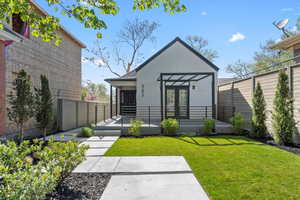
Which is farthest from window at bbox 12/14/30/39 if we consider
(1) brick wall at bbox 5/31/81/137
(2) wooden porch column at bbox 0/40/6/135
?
(2) wooden porch column at bbox 0/40/6/135

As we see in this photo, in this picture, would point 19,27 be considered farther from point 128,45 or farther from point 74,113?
point 128,45

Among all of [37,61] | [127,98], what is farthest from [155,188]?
[127,98]

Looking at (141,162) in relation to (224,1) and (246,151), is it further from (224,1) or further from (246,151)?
(224,1)

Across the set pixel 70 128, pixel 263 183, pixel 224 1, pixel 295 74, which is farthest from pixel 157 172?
pixel 224 1

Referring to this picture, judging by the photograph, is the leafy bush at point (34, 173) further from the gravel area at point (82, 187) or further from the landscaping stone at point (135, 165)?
the landscaping stone at point (135, 165)

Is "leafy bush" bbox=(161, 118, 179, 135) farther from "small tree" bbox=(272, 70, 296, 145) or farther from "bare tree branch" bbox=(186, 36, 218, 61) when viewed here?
"bare tree branch" bbox=(186, 36, 218, 61)

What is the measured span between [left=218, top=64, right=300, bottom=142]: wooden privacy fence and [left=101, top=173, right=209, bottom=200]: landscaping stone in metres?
5.08

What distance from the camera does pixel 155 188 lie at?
119 inches

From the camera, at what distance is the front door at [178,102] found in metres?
12.0

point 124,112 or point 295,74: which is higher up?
point 295,74

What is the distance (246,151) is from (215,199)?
3.25 m

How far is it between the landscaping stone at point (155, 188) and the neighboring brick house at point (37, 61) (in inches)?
230

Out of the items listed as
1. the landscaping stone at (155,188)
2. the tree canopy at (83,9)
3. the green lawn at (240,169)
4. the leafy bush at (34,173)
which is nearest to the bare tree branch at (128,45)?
the green lawn at (240,169)

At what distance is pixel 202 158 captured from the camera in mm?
4684
